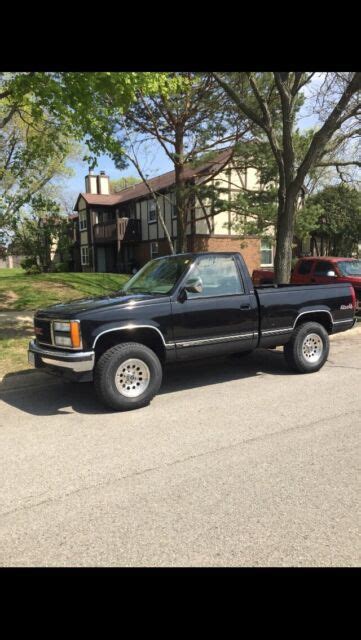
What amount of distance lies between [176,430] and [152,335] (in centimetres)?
149

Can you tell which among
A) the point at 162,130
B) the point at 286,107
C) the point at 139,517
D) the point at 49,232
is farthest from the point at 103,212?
the point at 139,517

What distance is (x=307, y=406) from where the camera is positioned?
5.63m

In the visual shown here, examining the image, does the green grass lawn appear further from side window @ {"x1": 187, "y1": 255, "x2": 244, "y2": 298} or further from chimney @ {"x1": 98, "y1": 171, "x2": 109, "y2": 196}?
chimney @ {"x1": 98, "y1": 171, "x2": 109, "y2": 196}

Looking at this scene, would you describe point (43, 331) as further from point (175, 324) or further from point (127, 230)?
point (127, 230)

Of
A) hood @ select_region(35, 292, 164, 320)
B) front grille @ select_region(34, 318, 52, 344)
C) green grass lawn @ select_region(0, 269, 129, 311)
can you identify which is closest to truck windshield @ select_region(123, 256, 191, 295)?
hood @ select_region(35, 292, 164, 320)

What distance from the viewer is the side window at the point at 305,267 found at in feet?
47.0

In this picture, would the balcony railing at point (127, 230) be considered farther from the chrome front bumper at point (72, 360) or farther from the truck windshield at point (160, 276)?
the chrome front bumper at point (72, 360)

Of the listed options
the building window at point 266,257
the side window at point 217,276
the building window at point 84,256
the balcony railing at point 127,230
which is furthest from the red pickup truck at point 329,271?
the building window at point 84,256

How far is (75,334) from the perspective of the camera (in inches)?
214

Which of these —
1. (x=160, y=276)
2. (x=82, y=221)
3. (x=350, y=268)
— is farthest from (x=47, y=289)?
(x=82, y=221)

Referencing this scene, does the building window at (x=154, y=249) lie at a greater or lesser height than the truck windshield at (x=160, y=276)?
greater

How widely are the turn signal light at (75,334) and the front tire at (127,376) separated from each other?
1.09ft

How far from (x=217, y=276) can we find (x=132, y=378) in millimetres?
1968
